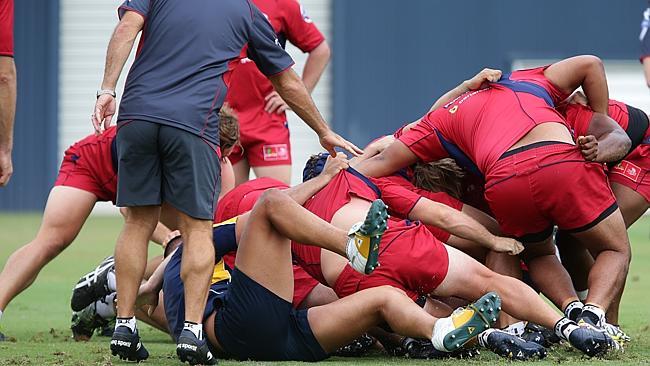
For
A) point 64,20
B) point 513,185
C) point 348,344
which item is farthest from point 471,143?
point 64,20

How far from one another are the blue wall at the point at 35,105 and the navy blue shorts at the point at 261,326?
15946mm

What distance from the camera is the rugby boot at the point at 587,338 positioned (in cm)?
516

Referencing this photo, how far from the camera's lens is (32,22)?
2097cm

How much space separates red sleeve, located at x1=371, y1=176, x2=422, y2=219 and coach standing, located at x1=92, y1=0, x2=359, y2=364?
952mm

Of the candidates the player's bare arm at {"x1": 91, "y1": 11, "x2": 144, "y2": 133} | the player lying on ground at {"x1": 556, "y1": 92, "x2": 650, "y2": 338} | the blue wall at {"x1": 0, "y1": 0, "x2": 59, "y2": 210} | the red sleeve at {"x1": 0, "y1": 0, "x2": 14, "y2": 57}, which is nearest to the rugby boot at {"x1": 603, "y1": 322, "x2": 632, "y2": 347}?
the player lying on ground at {"x1": 556, "y1": 92, "x2": 650, "y2": 338}

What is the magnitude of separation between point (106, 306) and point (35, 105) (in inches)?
588

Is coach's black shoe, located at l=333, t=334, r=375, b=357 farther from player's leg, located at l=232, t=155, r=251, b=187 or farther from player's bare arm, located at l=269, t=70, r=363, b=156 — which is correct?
player's leg, located at l=232, t=155, r=251, b=187

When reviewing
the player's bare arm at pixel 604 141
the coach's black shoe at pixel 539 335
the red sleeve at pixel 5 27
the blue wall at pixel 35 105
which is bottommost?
the blue wall at pixel 35 105

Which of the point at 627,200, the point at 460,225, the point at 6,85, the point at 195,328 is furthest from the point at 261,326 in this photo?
the point at 627,200

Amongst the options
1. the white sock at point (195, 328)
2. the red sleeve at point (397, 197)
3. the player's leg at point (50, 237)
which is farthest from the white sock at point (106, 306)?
the red sleeve at point (397, 197)

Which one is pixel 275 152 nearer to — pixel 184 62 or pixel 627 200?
pixel 627 200

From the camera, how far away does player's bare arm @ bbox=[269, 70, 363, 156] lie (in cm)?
591

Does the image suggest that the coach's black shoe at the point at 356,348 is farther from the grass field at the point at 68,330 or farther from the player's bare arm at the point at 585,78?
the player's bare arm at the point at 585,78

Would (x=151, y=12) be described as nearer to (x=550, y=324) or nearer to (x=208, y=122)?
(x=208, y=122)
